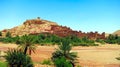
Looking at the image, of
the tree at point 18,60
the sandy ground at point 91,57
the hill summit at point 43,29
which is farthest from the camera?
the hill summit at point 43,29

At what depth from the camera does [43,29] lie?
14812cm

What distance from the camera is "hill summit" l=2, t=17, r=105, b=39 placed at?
141 metres

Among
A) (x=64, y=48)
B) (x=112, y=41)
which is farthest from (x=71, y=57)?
(x=112, y=41)

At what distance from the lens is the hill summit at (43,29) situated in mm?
140962

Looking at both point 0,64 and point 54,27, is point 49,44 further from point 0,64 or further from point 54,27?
point 0,64

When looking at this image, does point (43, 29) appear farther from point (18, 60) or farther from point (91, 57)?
point (18, 60)

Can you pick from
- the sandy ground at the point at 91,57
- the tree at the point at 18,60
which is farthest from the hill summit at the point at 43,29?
the tree at the point at 18,60

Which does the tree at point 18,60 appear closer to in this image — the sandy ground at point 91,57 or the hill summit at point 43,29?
the sandy ground at point 91,57

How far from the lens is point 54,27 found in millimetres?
Answer: 148000

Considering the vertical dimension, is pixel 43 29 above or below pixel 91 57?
above

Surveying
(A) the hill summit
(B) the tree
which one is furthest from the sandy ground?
(A) the hill summit

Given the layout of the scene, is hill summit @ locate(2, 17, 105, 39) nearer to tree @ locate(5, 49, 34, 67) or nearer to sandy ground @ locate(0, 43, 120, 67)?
sandy ground @ locate(0, 43, 120, 67)

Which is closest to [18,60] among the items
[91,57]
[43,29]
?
[91,57]

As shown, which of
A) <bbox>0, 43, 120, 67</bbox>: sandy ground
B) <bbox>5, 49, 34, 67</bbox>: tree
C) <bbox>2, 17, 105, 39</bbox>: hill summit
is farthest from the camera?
<bbox>2, 17, 105, 39</bbox>: hill summit
